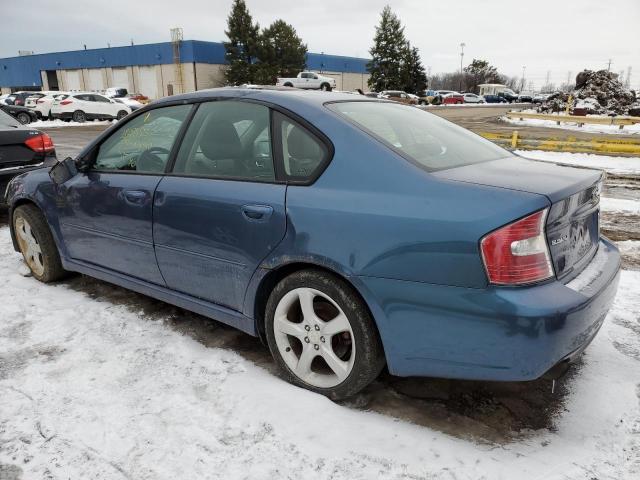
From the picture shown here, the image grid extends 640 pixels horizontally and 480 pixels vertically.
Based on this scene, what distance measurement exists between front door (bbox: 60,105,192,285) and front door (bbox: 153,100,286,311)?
0.13 m

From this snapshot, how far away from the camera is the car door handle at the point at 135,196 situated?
3.20 m

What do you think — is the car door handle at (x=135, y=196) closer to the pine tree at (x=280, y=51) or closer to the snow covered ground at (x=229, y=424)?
the snow covered ground at (x=229, y=424)

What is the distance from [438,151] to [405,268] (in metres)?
0.81

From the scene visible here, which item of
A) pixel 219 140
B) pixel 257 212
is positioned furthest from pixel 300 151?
pixel 219 140

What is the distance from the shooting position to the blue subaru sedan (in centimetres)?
204

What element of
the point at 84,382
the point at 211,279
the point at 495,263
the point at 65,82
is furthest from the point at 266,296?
the point at 65,82

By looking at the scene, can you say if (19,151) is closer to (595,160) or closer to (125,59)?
(595,160)

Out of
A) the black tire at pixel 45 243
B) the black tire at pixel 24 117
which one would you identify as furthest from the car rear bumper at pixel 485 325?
the black tire at pixel 24 117

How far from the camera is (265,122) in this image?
2.81m

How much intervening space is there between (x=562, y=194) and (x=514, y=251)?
1.26 feet

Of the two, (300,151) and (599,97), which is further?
(599,97)

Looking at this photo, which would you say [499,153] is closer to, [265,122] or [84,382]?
[265,122]

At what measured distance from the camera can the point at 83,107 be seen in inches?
1074

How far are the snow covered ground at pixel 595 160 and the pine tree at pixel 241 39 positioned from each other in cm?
4606
